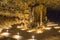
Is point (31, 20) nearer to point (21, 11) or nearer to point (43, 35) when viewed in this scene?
point (21, 11)

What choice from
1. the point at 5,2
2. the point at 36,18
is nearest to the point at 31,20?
the point at 36,18

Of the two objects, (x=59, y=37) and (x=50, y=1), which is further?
(x=50, y=1)

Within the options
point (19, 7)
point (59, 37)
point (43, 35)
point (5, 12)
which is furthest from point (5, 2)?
point (59, 37)

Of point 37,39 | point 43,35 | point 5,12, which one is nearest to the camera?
point 37,39

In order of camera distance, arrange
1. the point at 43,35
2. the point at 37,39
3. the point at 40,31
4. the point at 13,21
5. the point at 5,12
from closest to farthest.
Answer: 1. the point at 37,39
2. the point at 43,35
3. the point at 40,31
4. the point at 5,12
5. the point at 13,21

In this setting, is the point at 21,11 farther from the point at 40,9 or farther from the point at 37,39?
the point at 37,39

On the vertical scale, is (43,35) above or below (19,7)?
below

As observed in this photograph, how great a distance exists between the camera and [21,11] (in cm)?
542

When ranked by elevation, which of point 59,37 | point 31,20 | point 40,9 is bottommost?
point 59,37

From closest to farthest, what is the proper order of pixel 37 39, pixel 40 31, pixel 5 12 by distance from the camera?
pixel 37 39 → pixel 40 31 → pixel 5 12

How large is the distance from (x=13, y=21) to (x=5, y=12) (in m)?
0.61

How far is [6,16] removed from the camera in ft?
21.3

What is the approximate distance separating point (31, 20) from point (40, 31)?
62 centimetres

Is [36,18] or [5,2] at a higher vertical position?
[5,2]
